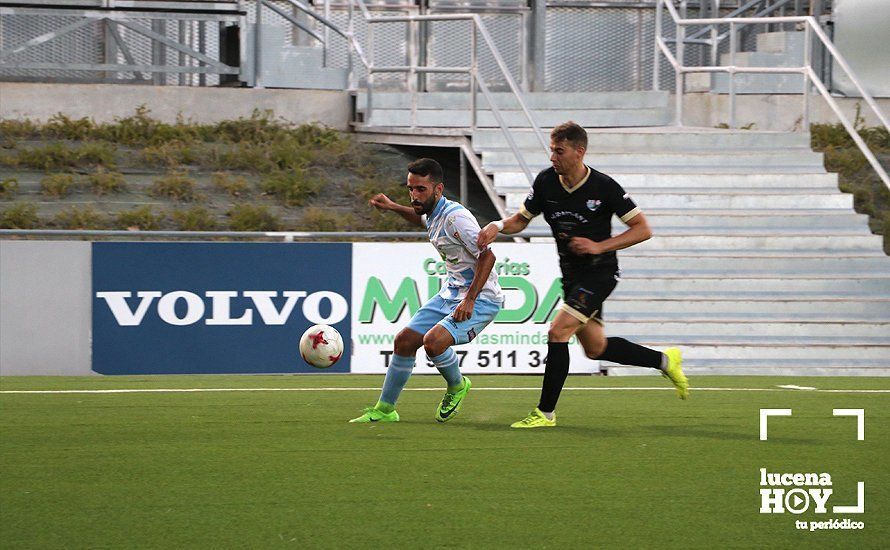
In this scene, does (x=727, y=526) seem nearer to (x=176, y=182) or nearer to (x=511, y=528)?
(x=511, y=528)

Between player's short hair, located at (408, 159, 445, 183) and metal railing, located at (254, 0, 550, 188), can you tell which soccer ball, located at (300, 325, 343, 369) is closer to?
player's short hair, located at (408, 159, 445, 183)

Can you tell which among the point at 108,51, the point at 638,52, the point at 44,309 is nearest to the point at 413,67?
the point at 108,51

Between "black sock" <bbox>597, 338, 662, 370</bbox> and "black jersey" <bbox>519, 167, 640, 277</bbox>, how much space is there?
59 centimetres

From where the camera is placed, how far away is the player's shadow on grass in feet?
28.5

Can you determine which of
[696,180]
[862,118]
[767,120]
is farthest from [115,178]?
[862,118]

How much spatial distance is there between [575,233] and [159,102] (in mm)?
12051

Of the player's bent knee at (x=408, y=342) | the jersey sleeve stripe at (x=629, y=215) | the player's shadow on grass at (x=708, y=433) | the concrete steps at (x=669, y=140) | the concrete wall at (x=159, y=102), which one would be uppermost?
the concrete wall at (x=159, y=102)

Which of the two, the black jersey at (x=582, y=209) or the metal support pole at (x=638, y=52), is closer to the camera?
the black jersey at (x=582, y=209)

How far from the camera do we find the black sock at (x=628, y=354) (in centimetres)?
951

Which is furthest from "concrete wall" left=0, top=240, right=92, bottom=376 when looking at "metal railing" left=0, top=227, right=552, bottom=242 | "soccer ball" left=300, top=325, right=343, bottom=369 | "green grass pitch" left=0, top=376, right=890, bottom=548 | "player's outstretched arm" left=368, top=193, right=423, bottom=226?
"player's outstretched arm" left=368, top=193, right=423, bottom=226

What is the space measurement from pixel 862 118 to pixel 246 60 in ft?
31.8

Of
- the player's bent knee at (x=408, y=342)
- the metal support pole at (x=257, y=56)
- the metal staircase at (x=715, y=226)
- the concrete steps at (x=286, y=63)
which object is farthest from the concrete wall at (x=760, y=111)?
the player's bent knee at (x=408, y=342)

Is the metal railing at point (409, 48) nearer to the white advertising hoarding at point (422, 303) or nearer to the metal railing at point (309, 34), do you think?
the metal railing at point (309, 34)

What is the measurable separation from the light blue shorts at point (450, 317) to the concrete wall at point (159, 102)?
437 inches
